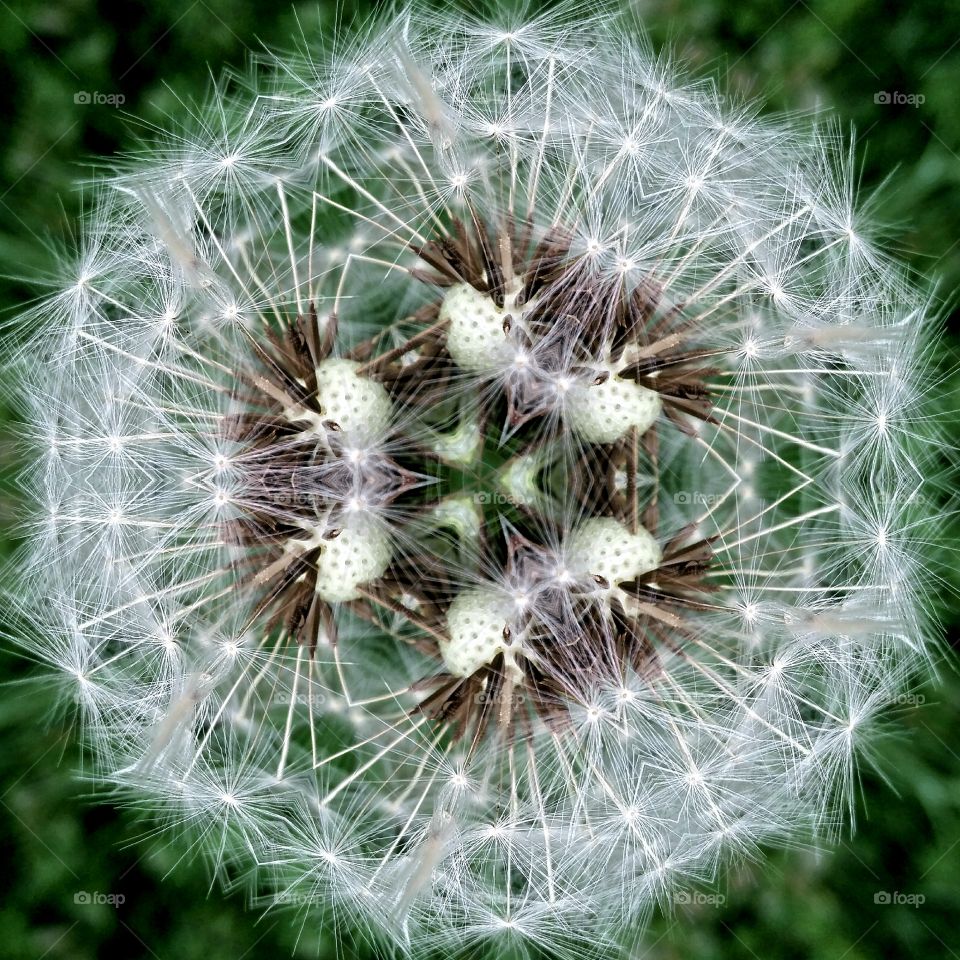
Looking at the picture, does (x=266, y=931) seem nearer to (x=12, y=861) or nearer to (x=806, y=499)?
(x=12, y=861)

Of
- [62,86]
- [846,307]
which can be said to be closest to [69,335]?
[62,86]

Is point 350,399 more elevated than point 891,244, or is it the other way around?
point 891,244

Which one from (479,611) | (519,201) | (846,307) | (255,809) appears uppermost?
(519,201)

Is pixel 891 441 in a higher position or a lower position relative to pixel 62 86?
lower

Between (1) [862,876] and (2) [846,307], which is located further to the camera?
(1) [862,876]

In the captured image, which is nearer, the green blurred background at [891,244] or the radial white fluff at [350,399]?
the radial white fluff at [350,399]
